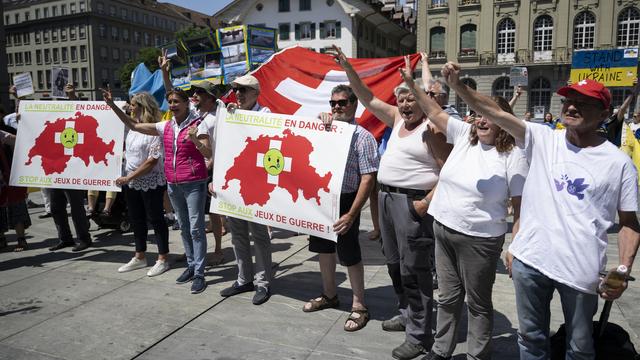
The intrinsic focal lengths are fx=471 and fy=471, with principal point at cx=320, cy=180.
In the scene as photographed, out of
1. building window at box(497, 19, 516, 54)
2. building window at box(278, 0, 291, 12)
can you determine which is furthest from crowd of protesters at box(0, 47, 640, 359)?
building window at box(278, 0, 291, 12)

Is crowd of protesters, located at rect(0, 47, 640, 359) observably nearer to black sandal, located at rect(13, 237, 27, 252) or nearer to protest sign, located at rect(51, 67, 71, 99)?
black sandal, located at rect(13, 237, 27, 252)

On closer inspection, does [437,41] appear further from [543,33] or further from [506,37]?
[543,33]

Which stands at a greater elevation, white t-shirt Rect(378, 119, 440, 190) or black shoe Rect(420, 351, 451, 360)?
white t-shirt Rect(378, 119, 440, 190)

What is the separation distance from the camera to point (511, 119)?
8.18ft

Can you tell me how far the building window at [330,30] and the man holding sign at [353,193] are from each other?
4364 centimetres

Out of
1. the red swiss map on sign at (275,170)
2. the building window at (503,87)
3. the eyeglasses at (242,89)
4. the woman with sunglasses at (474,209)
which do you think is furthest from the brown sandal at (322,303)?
the building window at (503,87)

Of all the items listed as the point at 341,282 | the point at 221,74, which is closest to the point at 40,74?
the point at 221,74

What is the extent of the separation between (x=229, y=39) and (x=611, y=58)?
714cm

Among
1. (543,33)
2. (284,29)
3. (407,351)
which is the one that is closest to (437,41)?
(543,33)

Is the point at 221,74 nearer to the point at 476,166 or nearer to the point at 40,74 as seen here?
the point at 476,166

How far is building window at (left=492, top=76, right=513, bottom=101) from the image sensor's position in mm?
38938

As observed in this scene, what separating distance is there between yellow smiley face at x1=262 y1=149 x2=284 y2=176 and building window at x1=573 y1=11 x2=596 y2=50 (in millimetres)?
40528

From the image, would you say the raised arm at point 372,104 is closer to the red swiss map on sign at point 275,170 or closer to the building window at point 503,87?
the red swiss map on sign at point 275,170

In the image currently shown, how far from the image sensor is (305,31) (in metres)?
46.6
